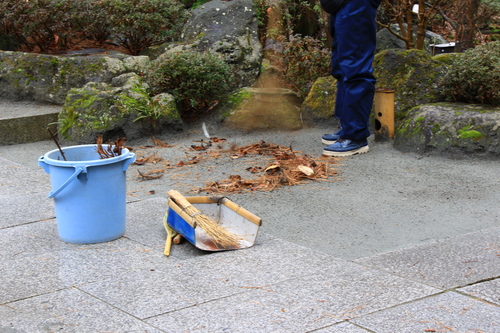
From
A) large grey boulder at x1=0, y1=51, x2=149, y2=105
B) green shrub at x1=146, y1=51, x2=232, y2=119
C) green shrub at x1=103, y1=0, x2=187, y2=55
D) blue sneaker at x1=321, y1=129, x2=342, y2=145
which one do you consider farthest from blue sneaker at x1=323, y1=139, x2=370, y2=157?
green shrub at x1=103, y1=0, x2=187, y2=55

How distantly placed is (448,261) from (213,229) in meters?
1.37

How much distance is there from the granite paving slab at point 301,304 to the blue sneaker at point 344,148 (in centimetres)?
298

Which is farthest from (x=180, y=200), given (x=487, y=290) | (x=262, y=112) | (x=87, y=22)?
(x=87, y=22)

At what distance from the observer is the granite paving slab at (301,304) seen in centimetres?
261

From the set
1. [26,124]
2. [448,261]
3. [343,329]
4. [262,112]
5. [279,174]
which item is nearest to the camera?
[343,329]

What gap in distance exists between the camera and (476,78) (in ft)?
19.7

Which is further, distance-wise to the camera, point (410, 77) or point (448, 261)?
point (410, 77)

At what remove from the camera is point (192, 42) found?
28.8ft

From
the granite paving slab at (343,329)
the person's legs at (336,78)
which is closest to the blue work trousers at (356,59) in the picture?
the person's legs at (336,78)

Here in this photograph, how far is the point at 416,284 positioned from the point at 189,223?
1334 mm

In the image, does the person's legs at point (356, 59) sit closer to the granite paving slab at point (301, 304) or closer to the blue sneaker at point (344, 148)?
the blue sneaker at point (344, 148)

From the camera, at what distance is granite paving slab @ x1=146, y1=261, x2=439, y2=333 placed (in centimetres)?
261

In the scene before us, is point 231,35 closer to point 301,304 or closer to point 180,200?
point 180,200

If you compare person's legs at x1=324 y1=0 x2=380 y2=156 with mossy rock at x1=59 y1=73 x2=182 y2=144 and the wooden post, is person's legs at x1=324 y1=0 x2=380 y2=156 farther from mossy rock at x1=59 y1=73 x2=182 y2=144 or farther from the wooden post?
mossy rock at x1=59 y1=73 x2=182 y2=144
